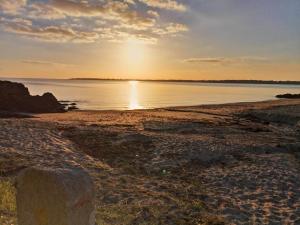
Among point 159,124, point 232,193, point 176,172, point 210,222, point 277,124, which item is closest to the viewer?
point 210,222

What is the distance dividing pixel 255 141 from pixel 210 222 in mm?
14880

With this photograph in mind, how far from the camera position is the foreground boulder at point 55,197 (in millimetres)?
5012

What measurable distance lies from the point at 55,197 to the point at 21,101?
48.4 meters

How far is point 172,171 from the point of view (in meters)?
16.7

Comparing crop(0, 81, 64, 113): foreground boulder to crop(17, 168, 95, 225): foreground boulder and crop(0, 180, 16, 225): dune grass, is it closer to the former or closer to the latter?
crop(0, 180, 16, 225): dune grass

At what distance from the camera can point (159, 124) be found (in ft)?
104

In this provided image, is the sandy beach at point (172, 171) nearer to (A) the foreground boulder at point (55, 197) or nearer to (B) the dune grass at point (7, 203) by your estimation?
(B) the dune grass at point (7, 203)

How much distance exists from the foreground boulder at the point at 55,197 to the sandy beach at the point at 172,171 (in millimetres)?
3725

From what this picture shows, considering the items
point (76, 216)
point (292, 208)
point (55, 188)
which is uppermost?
point (55, 188)

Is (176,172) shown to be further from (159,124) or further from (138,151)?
(159,124)

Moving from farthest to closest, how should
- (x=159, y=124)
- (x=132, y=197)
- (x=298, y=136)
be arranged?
(x=159, y=124) < (x=298, y=136) < (x=132, y=197)

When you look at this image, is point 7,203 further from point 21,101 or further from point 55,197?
point 21,101

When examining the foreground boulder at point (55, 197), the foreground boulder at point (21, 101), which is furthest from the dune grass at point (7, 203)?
the foreground boulder at point (21, 101)

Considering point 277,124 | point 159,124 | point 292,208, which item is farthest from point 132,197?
point 277,124
